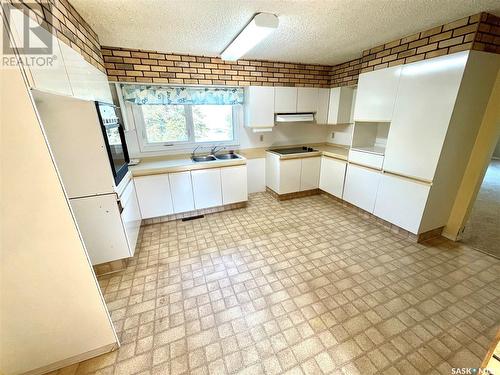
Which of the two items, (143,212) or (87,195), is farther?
(143,212)

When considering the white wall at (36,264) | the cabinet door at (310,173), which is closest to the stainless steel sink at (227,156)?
the cabinet door at (310,173)

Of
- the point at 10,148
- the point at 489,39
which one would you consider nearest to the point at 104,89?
the point at 10,148

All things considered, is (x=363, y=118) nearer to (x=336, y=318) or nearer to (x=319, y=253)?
(x=319, y=253)

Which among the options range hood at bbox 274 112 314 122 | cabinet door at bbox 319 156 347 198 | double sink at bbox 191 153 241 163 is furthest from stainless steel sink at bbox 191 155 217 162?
cabinet door at bbox 319 156 347 198

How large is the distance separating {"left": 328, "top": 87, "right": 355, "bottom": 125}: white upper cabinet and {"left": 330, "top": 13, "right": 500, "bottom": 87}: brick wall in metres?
0.74

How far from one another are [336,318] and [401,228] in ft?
5.56

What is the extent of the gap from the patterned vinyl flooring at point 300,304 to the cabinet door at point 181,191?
1.58ft

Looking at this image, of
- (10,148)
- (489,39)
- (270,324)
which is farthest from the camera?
(489,39)

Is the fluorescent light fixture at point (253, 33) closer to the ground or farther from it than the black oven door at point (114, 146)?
farther from it

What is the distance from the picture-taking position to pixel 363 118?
9.21 feet

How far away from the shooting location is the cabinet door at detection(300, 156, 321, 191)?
368 cm

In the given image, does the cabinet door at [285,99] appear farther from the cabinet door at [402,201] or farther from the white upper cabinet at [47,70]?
the white upper cabinet at [47,70]

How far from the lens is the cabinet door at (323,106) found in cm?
367

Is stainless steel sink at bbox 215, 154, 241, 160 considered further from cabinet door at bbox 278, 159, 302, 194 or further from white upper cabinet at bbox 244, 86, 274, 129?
cabinet door at bbox 278, 159, 302, 194
